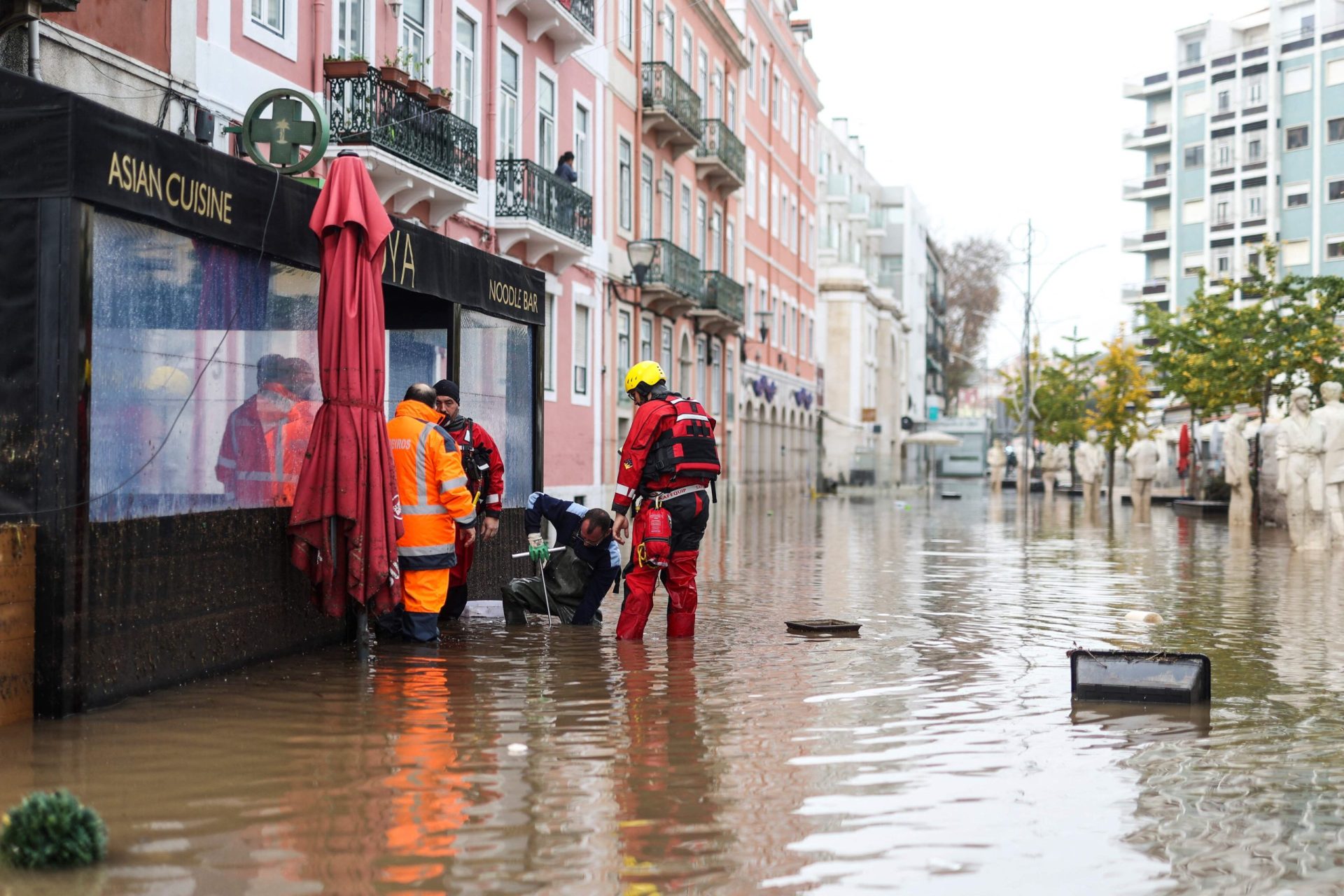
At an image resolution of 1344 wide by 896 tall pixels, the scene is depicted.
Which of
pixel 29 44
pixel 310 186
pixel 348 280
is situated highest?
pixel 29 44

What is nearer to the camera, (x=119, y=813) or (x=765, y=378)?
(x=119, y=813)

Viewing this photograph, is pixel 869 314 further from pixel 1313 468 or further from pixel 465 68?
pixel 1313 468

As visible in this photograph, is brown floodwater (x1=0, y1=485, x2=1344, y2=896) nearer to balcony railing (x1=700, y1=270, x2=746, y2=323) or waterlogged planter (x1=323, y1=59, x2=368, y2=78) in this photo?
waterlogged planter (x1=323, y1=59, x2=368, y2=78)

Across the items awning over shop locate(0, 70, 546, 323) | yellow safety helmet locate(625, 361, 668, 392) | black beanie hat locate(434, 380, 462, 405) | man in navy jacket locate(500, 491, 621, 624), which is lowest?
man in navy jacket locate(500, 491, 621, 624)

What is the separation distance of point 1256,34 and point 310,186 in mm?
95854

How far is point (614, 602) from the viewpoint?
14.2m

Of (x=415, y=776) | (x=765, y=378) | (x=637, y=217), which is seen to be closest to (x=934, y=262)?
(x=765, y=378)

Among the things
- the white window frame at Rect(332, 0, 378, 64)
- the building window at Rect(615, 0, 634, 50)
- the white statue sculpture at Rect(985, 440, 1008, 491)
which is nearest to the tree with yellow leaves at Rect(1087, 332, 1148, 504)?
the white statue sculpture at Rect(985, 440, 1008, 491)

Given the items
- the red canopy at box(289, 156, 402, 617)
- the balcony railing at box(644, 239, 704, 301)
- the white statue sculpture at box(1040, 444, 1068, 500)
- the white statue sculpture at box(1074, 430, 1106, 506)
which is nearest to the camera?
the red canopy at box(289, 156, 402, 617)

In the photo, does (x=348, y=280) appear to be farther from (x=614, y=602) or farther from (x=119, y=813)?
(x=614, y=602)

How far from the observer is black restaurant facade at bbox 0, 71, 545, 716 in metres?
7.38

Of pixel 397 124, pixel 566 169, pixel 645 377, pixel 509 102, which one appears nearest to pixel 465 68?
pixel 509 102

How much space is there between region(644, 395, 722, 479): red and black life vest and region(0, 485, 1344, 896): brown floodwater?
1147 mm

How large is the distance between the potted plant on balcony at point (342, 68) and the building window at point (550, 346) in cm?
901
